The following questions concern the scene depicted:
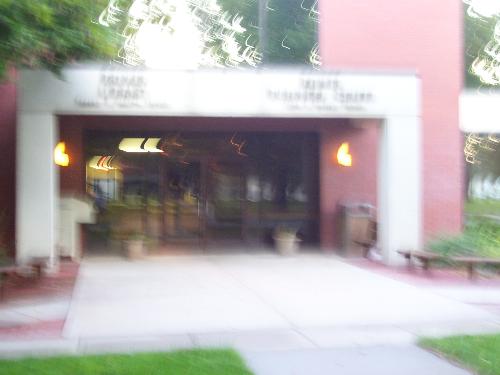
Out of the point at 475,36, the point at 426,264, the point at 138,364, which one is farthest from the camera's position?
the point at 475,36

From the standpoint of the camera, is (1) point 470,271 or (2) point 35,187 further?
(2) point 35,187

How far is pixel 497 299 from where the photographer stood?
32.6ft

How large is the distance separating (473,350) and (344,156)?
860cm

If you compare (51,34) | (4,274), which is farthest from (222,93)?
(4,274)

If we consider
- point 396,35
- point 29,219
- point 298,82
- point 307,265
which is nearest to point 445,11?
point 396,35

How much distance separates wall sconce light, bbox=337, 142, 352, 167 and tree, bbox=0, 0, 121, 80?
20.6 ft

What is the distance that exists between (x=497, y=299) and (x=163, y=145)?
333 inches

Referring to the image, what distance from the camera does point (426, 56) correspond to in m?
15.0

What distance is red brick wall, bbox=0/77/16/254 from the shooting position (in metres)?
13.5

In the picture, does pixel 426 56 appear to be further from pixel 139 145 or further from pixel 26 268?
pixel 26 268

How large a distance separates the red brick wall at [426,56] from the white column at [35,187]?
20.4 feet

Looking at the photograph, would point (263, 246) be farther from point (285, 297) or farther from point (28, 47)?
point (28, 47)

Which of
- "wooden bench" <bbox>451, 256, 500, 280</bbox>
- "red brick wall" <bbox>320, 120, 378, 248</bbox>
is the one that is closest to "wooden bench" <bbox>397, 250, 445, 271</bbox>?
"wooden bench" <bbox>451, 256, 500, 280</bbox>

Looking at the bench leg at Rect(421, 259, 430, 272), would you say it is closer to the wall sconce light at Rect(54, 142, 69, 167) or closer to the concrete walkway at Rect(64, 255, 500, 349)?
the concrete walkway at Rect(64, 255, 500, 349)
